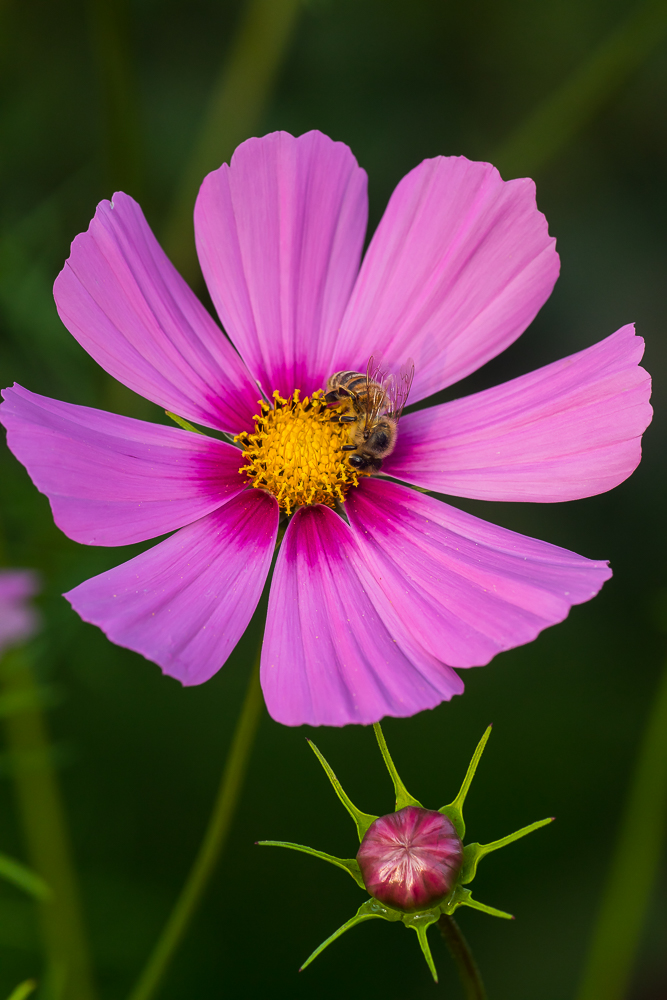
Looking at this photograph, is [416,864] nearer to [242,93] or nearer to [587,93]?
[587,93]

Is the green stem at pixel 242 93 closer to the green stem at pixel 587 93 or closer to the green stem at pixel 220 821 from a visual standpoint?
the green stem at pixel 587 93

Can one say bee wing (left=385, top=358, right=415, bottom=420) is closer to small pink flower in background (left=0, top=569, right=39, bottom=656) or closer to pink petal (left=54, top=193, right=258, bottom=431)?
pink petal (left=54, top=193, right=258, bottom=431)

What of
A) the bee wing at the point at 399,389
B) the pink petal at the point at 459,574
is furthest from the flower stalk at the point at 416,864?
the bee wing at the point at 399,389

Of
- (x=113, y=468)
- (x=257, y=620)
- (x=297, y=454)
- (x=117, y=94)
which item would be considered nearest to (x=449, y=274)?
(x=297, y=454)

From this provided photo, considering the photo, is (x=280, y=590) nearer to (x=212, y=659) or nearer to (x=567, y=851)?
(x=212, y=659)

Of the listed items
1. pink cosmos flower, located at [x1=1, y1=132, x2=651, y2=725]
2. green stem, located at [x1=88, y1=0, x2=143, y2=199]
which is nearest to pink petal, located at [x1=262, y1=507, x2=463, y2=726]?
pink cosmos flower, located at [x1=1, y1=132, x2=651, y2=725]
